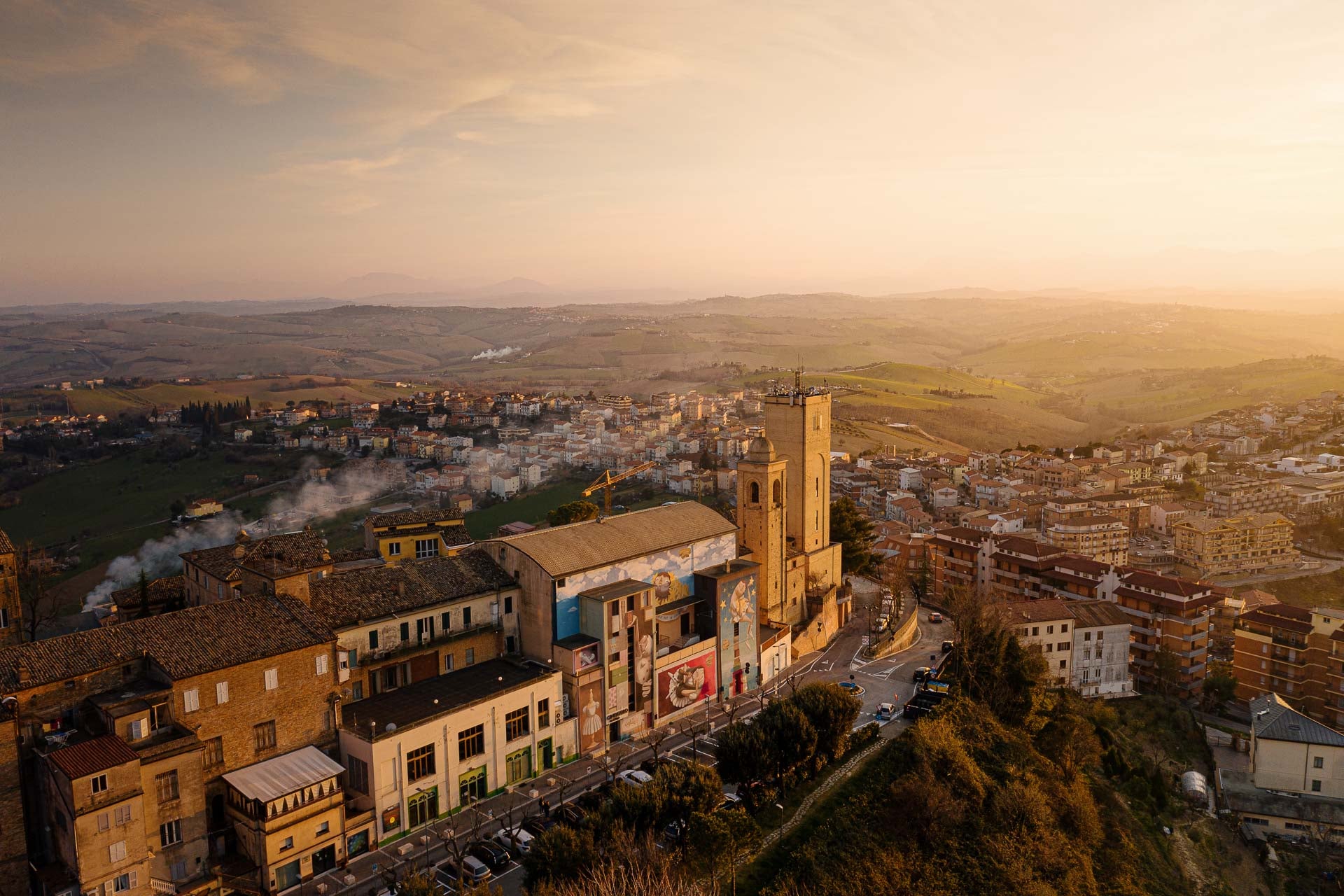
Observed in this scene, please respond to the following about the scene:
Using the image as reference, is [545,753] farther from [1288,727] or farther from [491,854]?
[1288,727]

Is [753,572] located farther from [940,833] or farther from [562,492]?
[562,492]

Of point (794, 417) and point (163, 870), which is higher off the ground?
point (794, 417)

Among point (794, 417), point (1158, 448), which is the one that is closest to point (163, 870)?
point (794, 417)

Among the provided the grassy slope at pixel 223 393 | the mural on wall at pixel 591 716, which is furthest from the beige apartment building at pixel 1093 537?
the grassy slope at pixel 223 393

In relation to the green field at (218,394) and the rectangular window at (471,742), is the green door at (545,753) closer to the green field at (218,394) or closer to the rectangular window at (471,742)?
the rectangular window at (471,742)

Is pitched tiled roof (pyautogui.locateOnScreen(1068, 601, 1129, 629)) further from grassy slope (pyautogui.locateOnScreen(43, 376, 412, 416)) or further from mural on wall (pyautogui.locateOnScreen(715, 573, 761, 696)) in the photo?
grassy slope (pyautogui.locateOnScreen(43, 376, 412, 416))

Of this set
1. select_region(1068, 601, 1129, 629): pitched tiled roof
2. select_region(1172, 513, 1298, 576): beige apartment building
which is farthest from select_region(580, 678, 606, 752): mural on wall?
select_region(1172, 513, 1298, 576): beige apartment building
